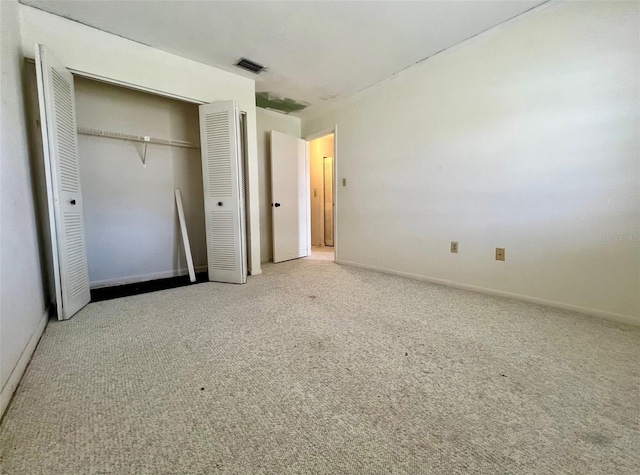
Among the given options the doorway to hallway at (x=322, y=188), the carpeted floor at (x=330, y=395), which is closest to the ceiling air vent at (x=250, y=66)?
the carpeted floor at (x=330, y=395)

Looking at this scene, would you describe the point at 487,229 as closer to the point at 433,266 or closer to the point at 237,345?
the point at 433,266

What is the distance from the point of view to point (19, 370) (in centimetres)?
126

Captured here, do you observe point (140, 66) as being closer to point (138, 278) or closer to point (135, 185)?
point (135, 185)

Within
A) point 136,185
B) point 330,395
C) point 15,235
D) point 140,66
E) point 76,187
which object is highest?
point 140,66

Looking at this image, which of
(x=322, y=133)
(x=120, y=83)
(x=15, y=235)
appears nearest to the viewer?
(x=15, y=235)

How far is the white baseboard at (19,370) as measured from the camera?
3.51 ft

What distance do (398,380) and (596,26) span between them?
9.06 feet

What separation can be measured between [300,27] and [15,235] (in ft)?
8.14

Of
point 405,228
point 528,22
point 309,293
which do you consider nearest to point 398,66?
point 528,22

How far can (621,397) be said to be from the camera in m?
1.12

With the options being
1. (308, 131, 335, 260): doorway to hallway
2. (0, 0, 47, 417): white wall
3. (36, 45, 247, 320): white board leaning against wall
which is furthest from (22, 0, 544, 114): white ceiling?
(308, 131, 335, 260): doorway to hallway

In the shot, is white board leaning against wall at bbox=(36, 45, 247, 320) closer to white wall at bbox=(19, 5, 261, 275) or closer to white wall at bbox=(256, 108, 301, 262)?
white wall at bbox=(19, 5, 261, 275)

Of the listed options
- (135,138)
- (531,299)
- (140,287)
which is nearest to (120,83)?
(135,138)

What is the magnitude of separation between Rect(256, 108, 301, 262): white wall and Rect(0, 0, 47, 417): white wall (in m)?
2.50
